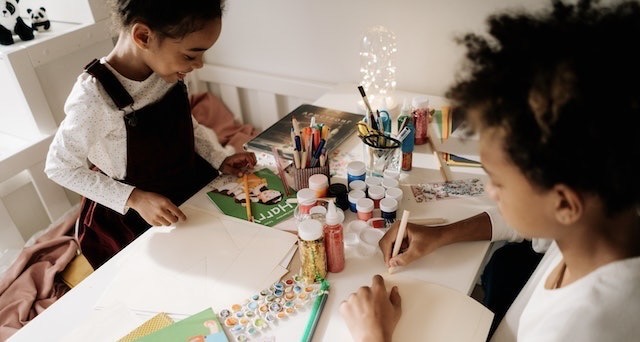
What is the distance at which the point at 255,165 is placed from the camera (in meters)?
1.11

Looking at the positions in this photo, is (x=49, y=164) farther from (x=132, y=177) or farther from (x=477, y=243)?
(x=477, y=243)

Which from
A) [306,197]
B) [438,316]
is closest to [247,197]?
[306,197]

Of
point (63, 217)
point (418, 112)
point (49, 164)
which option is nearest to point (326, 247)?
point (418, 112)

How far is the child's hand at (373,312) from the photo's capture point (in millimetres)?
645

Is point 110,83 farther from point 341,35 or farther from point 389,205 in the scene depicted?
point 341,35

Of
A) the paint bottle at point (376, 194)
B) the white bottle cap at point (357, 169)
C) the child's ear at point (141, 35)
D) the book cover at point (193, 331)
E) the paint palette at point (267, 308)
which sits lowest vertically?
the paint palette at point (267, 308)

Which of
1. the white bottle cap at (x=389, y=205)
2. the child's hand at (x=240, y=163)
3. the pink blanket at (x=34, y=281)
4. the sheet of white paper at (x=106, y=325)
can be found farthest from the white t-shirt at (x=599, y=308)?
the pink blanket at (x=34, y=281)

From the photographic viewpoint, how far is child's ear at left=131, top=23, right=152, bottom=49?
0.90 meters

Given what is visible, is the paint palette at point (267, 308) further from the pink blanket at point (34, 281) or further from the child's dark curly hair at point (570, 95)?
the pink blanket at point (34, 281)

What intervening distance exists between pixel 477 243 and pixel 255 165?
52 centimetres

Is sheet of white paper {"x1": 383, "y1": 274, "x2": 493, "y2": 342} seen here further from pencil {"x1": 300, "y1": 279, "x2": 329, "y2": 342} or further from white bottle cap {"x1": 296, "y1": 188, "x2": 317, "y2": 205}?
white bottle cap {"x1": 296, "y1": 188, "x2": 317, "y2": 205}

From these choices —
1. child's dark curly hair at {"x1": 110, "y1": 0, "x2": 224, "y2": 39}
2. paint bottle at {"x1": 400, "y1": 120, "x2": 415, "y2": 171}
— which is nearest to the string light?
paint bottle at {"x1": 400, "y1": 120, "x2": 415, "y2": 171}

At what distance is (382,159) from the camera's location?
97 centimetres

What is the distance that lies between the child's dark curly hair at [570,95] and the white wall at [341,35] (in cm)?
72
